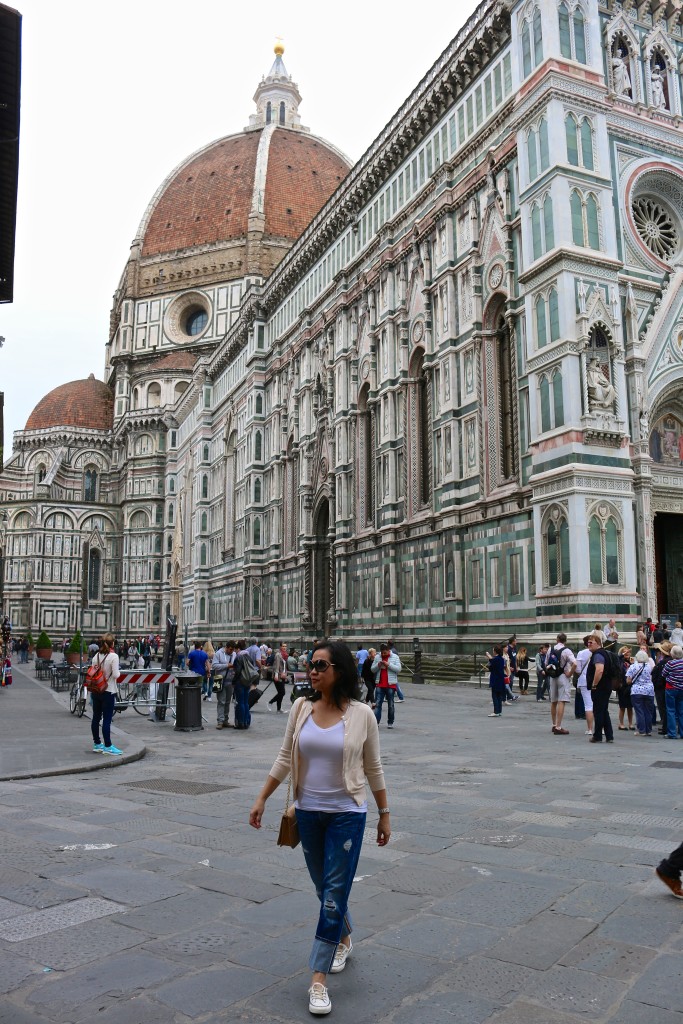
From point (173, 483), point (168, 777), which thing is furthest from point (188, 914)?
point (173, 483)

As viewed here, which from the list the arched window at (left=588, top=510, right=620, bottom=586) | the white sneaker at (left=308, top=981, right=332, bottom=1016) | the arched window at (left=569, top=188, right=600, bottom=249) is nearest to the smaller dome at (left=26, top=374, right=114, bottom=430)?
the arched window at (left=569, top=188, right=600, bottom=249)

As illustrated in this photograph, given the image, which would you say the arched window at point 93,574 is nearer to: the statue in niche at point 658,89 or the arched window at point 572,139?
the arched window at point 572,139

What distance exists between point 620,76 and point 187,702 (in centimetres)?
2296

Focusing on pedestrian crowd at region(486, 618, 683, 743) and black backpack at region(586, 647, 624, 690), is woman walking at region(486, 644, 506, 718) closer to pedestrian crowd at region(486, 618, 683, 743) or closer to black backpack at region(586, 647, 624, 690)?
pedestrian crowd at region(486, 618, 683, 743)

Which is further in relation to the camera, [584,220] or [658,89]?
[658,89]

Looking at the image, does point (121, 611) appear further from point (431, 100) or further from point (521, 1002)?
point (521, 1002)

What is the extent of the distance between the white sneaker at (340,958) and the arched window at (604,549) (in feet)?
63.5

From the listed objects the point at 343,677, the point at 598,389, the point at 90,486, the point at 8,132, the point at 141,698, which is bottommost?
the point at 141,698

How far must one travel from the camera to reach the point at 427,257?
107ft

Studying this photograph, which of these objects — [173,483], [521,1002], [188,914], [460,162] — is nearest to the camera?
[521,1002]

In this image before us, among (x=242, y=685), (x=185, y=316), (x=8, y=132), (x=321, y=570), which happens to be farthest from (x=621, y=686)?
(x=185, y=316)

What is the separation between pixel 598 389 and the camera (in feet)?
77.2

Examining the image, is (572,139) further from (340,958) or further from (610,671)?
(340,958)

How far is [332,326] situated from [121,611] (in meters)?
48.5
